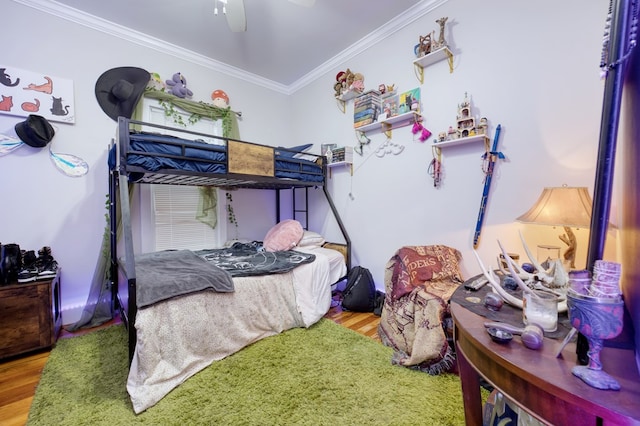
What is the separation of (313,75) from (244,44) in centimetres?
102

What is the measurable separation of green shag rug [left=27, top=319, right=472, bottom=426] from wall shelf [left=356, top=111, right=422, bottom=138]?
81.0 inches

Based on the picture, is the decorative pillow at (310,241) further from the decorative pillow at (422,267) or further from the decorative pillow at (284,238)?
the decorative pillow at (422,267)

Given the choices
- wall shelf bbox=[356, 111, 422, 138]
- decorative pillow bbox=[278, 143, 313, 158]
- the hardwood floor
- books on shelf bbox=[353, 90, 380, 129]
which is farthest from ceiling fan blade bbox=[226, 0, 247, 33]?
the hardwood floor

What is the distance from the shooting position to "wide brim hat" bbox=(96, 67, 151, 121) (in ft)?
8.78

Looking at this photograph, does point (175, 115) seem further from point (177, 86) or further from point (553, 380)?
point (553, 380)

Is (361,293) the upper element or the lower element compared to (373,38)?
lower

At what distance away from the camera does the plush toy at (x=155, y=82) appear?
2948 mm

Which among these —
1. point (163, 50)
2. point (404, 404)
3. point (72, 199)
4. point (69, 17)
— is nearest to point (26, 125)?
point (72, 199)

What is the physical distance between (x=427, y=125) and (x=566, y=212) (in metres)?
1.34

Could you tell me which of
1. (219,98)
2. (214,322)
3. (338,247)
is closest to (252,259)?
(214,322)

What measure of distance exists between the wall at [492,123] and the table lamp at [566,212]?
0.38ft

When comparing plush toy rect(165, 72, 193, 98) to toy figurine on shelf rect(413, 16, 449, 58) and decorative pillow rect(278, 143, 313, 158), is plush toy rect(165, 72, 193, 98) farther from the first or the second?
toy figurine on shelf rect(413, 16, 449, 58)

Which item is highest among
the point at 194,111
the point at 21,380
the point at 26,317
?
the point at 194,111

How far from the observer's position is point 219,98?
3424 millimetres
